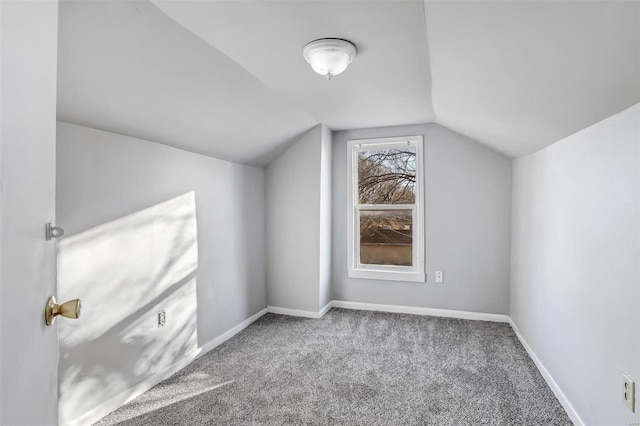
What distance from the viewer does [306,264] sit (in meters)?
3.92

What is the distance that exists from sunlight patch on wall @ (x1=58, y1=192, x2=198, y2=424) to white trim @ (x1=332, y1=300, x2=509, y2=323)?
73.0 inches

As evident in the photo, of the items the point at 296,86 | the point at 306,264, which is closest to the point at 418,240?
the point at 306,264

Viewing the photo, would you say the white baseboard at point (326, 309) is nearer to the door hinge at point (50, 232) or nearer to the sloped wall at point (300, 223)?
the sloped wall at point (300, 223)

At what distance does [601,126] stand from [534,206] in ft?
3.97

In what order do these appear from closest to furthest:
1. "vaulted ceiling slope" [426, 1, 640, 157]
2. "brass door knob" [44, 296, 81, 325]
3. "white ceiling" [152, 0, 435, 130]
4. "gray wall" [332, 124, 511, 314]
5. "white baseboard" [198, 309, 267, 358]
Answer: "brass door knob" [44, 296, 81, 325] → "vaulted ceiling slope" [426, 1, 640, 157] → "white ceiling" [152, 0, 435, 130] → "white baseboard" [198, 309, 267, 358] → "gray wall" [332, 124, 511, 314]

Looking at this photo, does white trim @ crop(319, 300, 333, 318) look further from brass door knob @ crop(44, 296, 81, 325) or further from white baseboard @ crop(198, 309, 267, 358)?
brass door knob @ crop(44, 296, 81, 325)

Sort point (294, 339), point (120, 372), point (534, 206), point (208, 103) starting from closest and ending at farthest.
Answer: point (120, 372)
point (208, 103)
point (534, 206)
point (294, 339)

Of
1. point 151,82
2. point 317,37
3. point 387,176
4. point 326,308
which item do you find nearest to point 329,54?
point 317,37

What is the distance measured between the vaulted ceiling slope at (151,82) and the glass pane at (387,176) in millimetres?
1446

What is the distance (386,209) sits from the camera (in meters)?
4.17

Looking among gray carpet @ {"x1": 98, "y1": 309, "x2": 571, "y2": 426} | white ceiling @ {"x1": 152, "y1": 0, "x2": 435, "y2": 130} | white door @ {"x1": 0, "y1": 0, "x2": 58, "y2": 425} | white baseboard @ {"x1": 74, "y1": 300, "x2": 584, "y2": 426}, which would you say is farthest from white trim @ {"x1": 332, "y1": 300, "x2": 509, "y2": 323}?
white door @ {"x1": 0, "y1": 0, "x2": 58, "y2": 425}

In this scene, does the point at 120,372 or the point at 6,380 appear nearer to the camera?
the point at 6,380

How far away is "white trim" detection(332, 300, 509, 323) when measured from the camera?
12.3 ft

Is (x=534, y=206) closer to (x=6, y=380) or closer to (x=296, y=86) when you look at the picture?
(x=296, y=86)
